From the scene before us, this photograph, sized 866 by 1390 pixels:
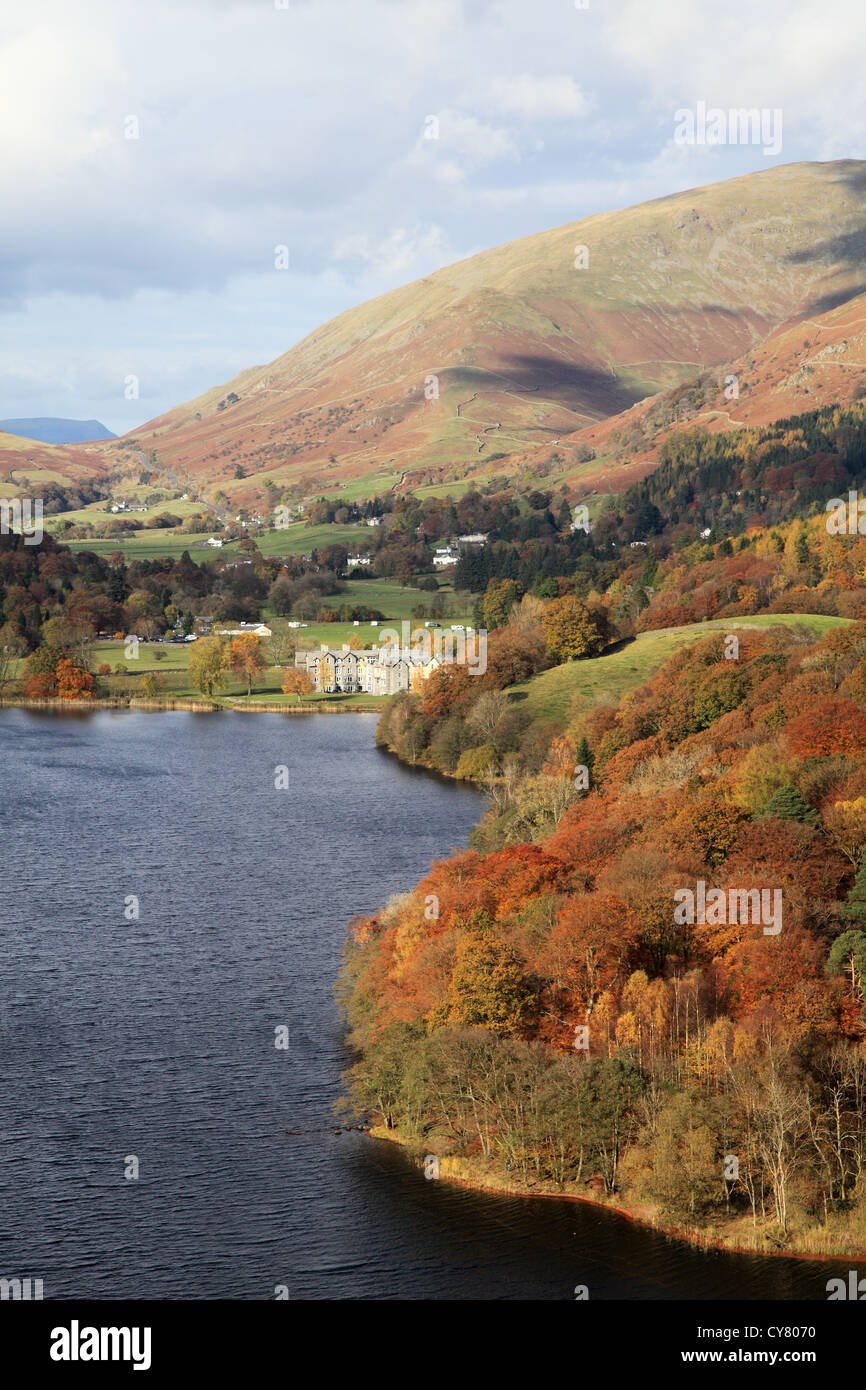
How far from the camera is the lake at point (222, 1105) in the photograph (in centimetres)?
3597

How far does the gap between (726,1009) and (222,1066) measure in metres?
17.8

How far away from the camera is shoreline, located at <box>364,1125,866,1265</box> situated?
36688mm

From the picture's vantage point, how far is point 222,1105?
4534 cm

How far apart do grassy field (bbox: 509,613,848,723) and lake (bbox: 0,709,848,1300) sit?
26611 mm

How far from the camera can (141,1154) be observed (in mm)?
42125

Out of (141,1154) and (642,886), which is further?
(642,886)

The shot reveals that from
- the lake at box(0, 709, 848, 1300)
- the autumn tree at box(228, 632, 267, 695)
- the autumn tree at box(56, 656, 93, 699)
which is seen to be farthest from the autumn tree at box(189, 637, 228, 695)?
the lake at box(0, 709, 848, 1300)

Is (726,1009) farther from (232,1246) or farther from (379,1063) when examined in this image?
(232,1246)

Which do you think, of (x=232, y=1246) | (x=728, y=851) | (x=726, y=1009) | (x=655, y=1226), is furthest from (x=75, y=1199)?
(x=728, y=851)

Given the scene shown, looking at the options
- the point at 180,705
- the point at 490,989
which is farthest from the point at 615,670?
the point at 490,989

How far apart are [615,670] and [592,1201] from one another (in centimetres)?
8523

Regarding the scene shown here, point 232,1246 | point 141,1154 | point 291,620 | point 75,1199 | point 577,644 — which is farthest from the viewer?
point 291,620

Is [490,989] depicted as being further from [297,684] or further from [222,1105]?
[297,684]

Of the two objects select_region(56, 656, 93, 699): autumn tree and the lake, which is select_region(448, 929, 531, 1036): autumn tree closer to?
the lake
